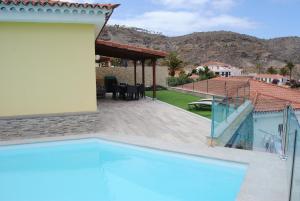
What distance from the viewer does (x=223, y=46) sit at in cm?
12444

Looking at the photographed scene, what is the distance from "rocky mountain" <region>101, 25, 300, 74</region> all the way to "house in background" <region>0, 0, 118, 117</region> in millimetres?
96489

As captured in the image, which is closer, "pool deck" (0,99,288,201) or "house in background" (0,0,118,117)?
"pool deck" (0,99,288,201)

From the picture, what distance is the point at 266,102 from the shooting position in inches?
792

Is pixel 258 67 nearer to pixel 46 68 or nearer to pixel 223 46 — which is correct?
pixel 223 46

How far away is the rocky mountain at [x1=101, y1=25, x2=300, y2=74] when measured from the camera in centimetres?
11388

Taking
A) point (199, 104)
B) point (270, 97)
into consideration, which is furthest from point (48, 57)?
point (270, 97)

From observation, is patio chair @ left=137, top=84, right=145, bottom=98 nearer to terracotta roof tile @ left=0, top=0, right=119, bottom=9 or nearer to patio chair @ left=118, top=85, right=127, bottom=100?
patio chair @ left=118, top=85, right=127, bottom=100

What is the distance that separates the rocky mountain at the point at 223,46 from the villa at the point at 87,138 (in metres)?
96.6

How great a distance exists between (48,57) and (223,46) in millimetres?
118234

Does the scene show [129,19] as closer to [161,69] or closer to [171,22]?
[171,22]

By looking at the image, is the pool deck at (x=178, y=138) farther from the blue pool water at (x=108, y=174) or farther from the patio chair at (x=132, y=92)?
the patio chair at (x=132, y=92)

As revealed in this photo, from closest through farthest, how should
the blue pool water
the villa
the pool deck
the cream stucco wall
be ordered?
the pool deck → the blue pool water → the villa → the cream stucco wall

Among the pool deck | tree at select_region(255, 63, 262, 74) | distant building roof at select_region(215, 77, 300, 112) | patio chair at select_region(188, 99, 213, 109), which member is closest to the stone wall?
distant building roof at select_region(215, 77, 300, 112)

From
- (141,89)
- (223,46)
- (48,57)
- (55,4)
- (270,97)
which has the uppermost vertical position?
(223,46)
